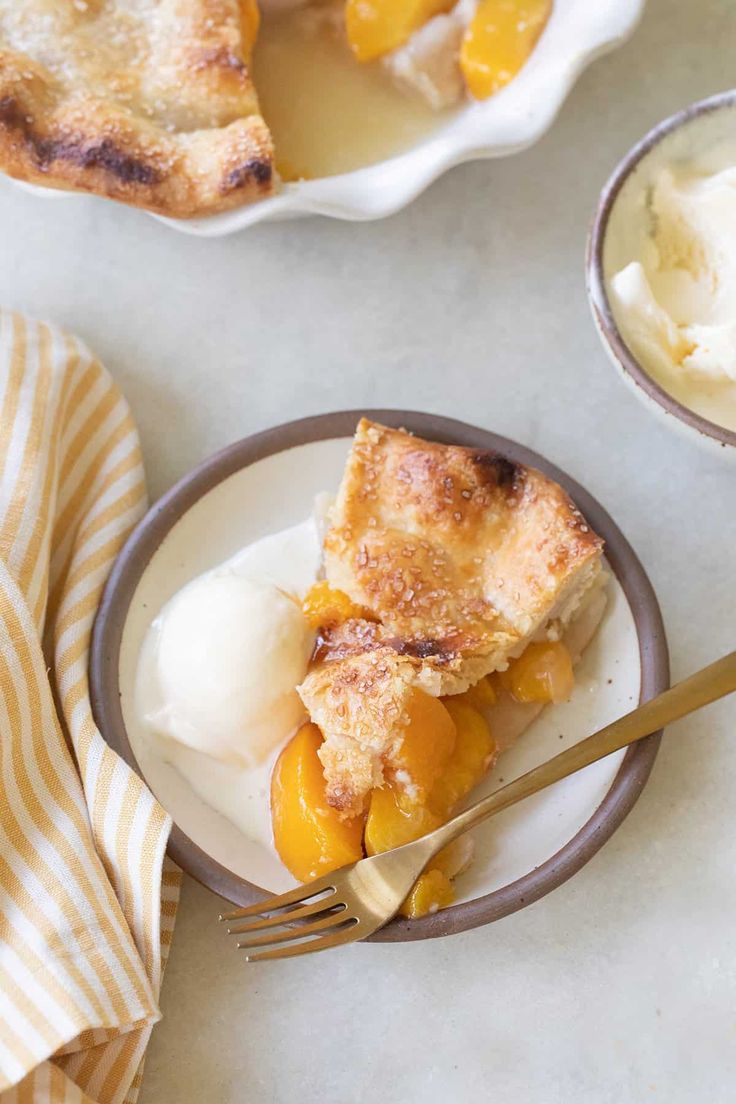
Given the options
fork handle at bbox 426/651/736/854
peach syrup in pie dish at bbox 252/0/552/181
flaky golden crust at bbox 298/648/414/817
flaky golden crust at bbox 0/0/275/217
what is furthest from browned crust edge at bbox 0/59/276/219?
fork handle at bbox 426/651/736/854

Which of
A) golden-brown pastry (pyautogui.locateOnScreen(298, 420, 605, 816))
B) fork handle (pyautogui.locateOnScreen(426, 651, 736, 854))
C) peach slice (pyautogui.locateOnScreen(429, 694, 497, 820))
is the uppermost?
golden-brown pastry (pyautogui.locateOnScreen(298, 420, 605, 816))

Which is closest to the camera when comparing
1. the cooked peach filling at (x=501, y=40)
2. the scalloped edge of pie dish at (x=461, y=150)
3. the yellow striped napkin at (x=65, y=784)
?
the yellow striped napkin at (x=65, y=784)

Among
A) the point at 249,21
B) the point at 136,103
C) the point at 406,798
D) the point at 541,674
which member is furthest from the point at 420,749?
the point at 249,21

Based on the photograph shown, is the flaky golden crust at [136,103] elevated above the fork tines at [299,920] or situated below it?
above

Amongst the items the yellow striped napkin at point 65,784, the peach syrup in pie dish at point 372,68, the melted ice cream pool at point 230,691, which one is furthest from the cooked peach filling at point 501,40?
the melted ice cream pool at point 230,691

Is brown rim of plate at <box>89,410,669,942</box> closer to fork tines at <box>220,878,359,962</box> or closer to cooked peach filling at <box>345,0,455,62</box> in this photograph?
fork tines at <box>220,878,359,962</box>

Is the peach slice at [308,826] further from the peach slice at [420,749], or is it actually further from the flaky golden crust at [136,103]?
the flaky golden crust at [136,103]
